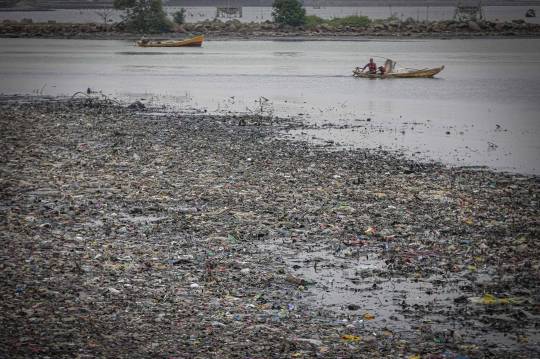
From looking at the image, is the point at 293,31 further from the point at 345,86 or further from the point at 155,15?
the point at 345,86

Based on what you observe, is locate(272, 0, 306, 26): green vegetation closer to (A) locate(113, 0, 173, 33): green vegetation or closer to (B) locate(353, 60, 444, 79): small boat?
(A) locate(113, 0, 173, 33): green vegetation

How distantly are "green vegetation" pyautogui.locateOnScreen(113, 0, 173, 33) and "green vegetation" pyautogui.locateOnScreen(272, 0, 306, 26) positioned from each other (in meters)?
17.3

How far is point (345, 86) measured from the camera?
143 feet

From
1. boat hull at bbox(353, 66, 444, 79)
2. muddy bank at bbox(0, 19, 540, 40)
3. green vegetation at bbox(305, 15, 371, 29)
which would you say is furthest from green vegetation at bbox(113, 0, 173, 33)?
boat hull at bbox(353, 66, 444, 79)

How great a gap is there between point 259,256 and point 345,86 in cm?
3450

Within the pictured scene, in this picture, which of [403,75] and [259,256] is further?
[403,75]

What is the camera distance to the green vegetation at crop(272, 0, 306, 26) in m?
101

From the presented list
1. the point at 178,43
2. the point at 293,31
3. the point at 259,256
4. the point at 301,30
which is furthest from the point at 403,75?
the point at 301,30

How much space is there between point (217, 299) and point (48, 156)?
958cm

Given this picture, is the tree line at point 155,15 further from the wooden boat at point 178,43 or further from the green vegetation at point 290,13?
the wooden boat at point 178,43

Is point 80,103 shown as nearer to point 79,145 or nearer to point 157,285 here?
point 79,145

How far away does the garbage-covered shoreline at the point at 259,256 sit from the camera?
7.52 m

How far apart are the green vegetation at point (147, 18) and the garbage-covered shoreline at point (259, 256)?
265 ft

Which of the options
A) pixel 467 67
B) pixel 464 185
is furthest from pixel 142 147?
pixel 467 67
